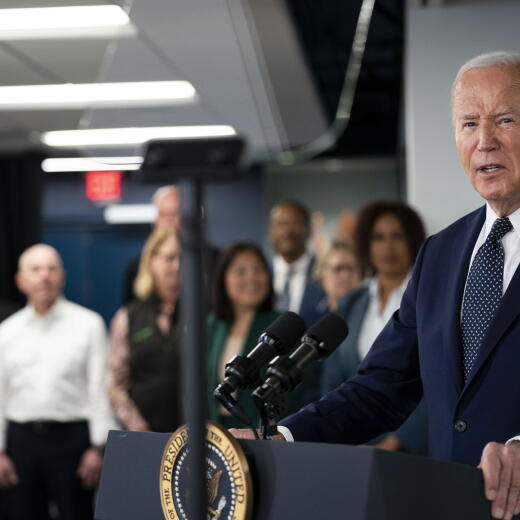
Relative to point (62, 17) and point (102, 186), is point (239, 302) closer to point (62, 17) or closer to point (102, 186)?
point (62, 17)

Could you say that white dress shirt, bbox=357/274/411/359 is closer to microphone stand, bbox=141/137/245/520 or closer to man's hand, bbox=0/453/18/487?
man's hand, bbox=0/453/18/487

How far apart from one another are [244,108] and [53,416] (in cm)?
366

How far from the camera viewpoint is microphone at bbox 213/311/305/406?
152 cm

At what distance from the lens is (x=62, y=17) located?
16.5ft

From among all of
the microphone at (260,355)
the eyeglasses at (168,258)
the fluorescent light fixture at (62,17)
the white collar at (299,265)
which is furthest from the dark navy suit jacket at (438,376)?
the white collar at (299,265)

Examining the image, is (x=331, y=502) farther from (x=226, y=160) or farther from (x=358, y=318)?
(x=358, y=318)

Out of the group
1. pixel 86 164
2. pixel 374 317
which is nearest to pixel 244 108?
pixel 86 164

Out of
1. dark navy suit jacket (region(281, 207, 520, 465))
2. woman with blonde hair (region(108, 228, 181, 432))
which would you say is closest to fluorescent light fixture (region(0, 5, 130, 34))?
woman with blonde hair (region(108, 228, 181, 432))

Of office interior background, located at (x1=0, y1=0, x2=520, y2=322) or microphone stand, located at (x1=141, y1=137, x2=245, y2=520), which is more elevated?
office interior background, located at (x1=0, y1=0, x2=520, y2=322)

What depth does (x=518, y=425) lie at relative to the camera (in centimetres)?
175

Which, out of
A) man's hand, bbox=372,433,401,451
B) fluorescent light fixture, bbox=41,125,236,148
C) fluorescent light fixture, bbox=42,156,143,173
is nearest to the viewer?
man's hand, bbox=372,433,401,451

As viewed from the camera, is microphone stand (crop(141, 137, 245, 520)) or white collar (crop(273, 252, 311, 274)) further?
white collar (crop(273, 252, 311, 274))

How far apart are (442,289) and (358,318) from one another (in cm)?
200

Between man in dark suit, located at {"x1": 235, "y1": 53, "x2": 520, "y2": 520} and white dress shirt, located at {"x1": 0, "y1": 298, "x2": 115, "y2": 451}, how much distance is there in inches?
131
